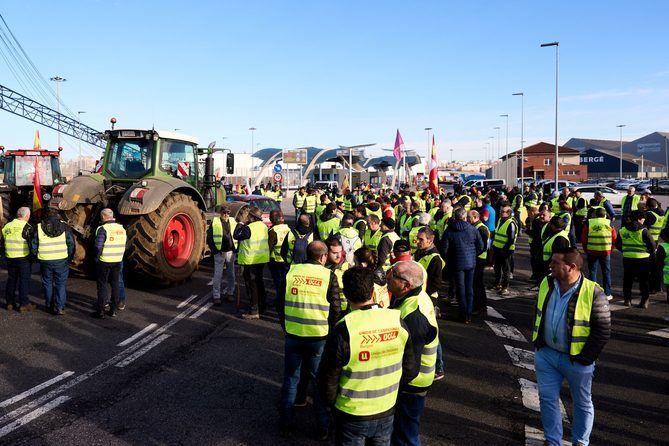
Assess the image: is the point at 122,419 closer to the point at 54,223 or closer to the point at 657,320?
the point at 54,223

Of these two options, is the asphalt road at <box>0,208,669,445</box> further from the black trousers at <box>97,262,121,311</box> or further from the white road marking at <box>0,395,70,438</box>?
the black trousers at <box>97,262,121,311</box>

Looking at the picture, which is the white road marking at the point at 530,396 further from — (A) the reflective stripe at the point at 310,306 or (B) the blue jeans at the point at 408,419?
(A) the reflective stripe at the point at 310,306

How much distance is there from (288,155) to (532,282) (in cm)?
4159

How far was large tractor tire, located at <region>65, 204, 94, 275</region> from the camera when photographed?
31.7 ft

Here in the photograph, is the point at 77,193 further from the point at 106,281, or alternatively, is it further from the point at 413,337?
the point at 413,337

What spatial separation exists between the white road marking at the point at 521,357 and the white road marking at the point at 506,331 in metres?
0.46

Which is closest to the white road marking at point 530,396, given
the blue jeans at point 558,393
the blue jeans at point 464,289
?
the blue jeans at point 558,393

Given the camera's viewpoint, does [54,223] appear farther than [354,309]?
Yes

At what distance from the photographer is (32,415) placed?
4914mm

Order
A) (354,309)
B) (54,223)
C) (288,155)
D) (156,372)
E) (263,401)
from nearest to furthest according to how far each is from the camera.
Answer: (354,309)
(263,401)
(156,372)
(54,223)
(288,155)

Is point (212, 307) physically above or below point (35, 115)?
below

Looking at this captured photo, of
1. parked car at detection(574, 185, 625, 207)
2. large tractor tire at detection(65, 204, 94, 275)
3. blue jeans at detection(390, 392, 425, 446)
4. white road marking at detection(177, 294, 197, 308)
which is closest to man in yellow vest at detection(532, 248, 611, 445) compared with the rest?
blue jeans at detection(390, 392, 425, 446)

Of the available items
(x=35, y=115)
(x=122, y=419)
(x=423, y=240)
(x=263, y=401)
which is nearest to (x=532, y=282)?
(x=423, y=240)

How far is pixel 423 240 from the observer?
6.91 metres
